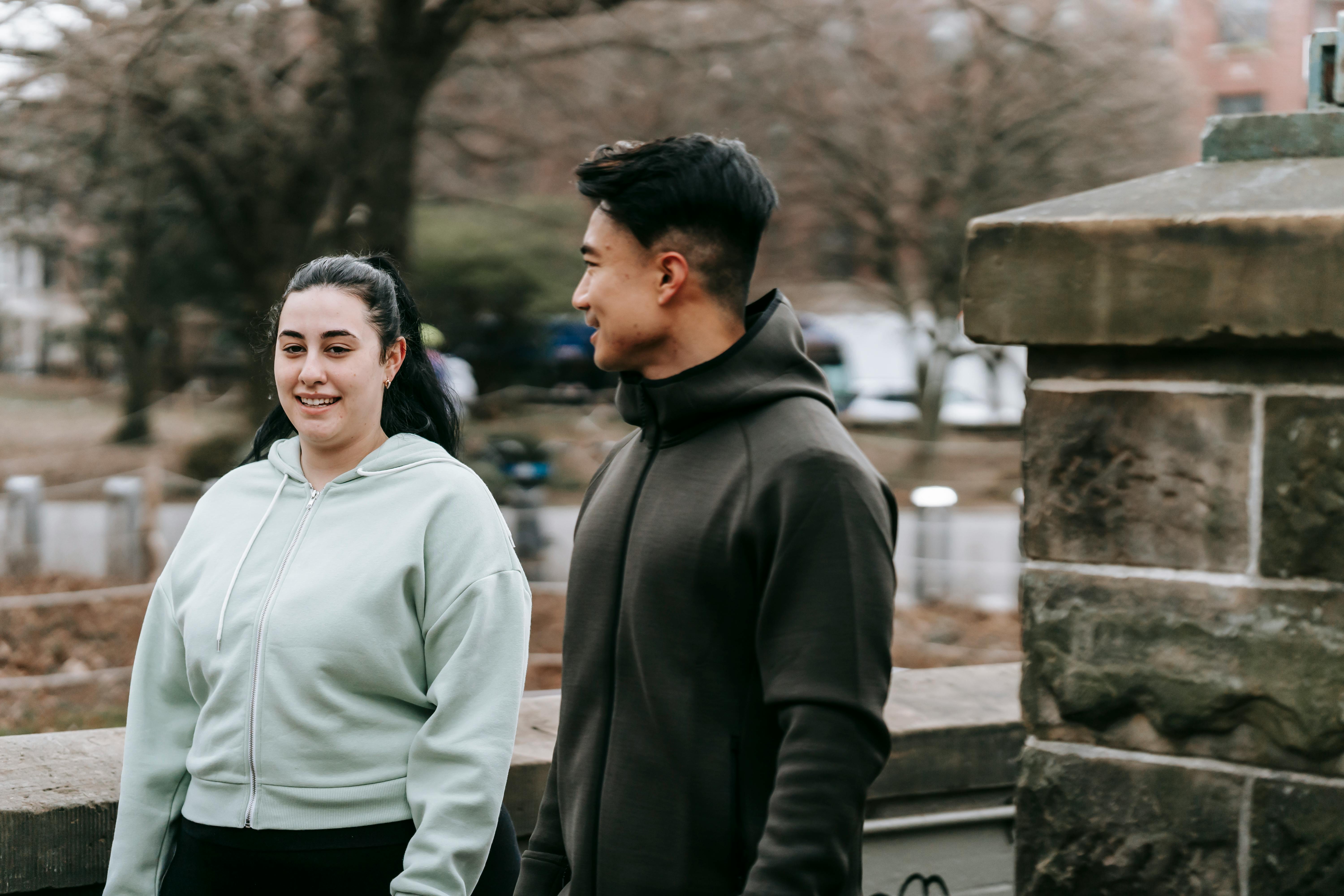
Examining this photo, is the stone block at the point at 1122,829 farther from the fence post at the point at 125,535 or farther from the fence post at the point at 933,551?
the fence post at the point at 933,551

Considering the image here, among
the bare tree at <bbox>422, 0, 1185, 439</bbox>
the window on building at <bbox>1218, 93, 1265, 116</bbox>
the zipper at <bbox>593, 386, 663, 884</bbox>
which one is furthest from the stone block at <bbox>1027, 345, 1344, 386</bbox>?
the window on building at <bbox>1218, 93, 1265, 116</bbox>

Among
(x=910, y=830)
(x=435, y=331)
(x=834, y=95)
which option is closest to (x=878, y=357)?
(x=834, y=95)

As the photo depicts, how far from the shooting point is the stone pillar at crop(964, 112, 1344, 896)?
2400 mm

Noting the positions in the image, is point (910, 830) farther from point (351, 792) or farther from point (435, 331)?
point (435, 331)

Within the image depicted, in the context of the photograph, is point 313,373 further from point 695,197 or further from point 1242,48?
point 1242,48

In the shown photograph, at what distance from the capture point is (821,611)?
6.50 feet

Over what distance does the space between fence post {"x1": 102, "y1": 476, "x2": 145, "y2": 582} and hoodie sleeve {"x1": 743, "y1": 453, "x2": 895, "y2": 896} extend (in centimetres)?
879

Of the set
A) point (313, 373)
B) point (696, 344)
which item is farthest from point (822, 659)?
point (313, 373)

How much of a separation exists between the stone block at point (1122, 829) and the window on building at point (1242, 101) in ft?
137

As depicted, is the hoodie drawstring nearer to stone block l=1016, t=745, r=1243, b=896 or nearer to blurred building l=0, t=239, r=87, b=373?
stone block l=1016, t=745, r=1243, b=896

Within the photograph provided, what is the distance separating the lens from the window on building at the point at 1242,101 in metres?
41.1

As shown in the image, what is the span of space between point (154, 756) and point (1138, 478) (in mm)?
1852

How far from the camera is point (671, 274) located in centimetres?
223

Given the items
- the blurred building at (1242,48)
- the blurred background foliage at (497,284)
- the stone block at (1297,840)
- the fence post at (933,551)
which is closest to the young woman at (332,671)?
the stone block at (1297,840)
